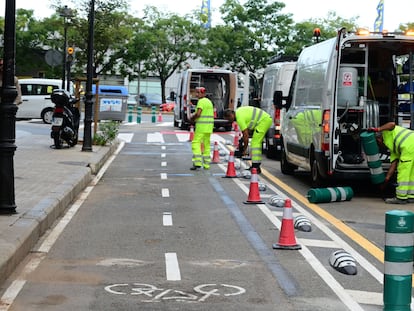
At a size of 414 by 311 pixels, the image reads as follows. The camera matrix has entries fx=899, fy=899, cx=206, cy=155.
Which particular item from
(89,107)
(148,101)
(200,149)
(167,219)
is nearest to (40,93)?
(89,107)

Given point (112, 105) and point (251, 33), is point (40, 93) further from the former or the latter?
point (251, 33)

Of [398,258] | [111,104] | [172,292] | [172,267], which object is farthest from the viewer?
[111,104]

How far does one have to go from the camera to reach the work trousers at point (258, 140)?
63.5 ft

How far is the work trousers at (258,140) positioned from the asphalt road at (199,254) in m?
2.19

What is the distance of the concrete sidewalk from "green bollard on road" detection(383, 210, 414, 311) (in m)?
3.46

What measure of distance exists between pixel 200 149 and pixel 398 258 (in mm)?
14053

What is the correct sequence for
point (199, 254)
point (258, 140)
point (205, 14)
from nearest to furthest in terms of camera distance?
point (199, 254) → point (258, 140) → point (205, 14)

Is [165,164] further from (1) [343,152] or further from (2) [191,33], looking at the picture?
(2) [191,33]

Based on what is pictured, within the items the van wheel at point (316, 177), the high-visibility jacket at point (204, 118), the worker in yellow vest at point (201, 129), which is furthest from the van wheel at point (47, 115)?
the van wheel at point (316, 177)

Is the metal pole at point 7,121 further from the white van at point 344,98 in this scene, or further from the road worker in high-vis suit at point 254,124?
the road worker in high-vis suit at point 254,124

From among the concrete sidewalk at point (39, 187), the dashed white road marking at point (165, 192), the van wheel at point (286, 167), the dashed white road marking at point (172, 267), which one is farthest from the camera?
the van wheel at point (286, 167)

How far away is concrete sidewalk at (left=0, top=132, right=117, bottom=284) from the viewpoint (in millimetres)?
9352

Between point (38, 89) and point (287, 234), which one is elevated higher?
point (38, 89)

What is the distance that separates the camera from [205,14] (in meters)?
76.4
